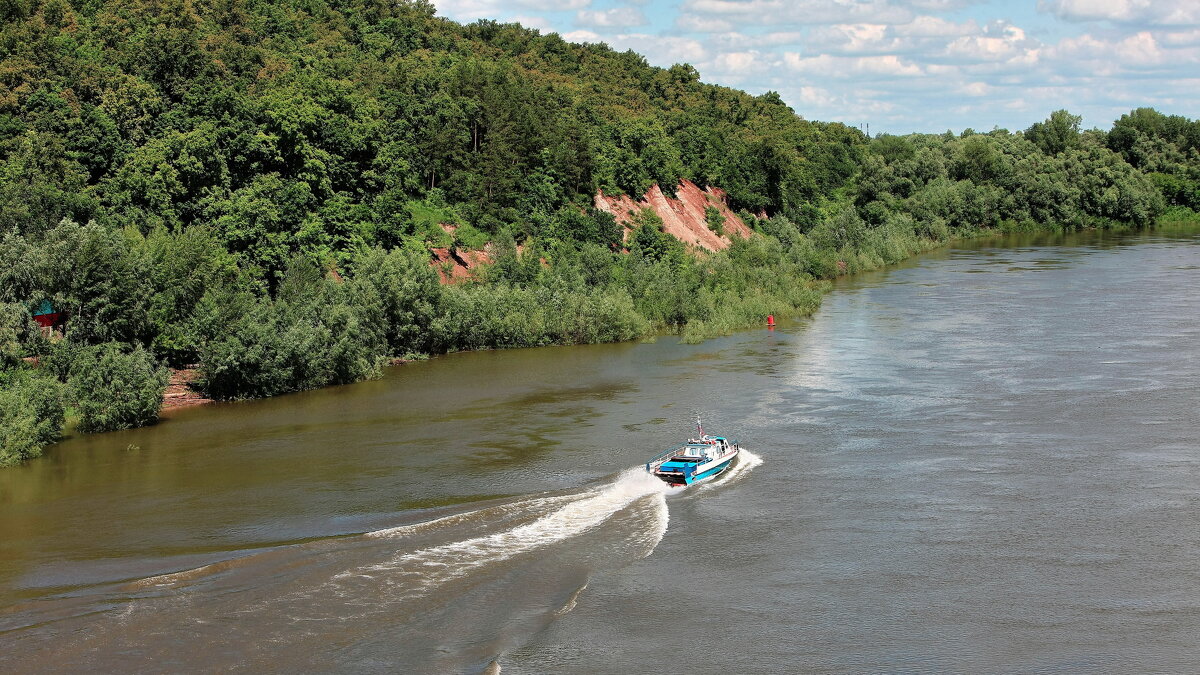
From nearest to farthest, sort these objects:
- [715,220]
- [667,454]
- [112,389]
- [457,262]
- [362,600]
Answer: [362,600]
[667,454]
[112,389]
[457,262]
[715,220]

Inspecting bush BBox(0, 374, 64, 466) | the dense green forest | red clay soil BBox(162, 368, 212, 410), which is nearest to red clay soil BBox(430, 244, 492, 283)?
the dense green forest

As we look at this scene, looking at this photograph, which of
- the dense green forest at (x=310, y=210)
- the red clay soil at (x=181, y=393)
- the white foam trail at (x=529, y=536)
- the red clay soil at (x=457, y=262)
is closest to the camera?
the white foam trail at (x=529, y=536)

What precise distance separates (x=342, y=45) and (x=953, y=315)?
143 ft

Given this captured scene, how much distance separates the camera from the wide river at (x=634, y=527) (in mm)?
20359

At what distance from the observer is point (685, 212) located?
7519 centimetres

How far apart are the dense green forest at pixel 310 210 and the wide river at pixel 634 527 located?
2926 mm

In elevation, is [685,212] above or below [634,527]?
above

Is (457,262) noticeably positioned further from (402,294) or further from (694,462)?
(694,462)

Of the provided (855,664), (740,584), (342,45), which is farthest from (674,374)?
(342,45)

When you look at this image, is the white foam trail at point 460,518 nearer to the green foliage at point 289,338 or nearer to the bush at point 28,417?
the bush at point 28,417

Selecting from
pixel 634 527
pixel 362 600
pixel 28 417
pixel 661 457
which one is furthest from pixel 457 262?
pixel 362 600

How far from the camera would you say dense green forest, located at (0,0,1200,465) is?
3825 centimetres

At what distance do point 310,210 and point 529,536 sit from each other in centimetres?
2991

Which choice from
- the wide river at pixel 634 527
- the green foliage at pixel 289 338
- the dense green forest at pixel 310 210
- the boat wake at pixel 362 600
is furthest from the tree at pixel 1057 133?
the boat wake at pixel 362 600
